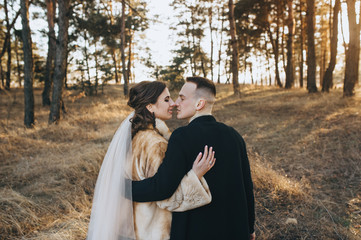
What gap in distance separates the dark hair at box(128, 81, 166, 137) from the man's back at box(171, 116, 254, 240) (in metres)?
0.51

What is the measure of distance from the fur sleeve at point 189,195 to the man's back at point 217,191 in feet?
0.35

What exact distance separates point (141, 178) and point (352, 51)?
12429 mm

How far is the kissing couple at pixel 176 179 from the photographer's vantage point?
1.84m

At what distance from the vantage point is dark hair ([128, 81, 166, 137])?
91.0 inches

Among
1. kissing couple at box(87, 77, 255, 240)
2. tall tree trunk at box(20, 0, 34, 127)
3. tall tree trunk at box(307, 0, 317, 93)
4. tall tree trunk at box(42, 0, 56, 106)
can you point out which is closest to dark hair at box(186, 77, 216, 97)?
kissing couple at box(87, 77, 255, 240)

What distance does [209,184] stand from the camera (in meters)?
1.99

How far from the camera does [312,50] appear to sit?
1464 centimetres

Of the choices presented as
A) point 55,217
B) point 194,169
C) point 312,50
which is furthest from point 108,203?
point 312,50

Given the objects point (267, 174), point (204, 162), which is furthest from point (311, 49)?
point (204, 162)

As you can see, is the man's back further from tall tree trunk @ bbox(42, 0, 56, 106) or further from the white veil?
tall tree trunk @ bbox(42, 0, 56, 106)

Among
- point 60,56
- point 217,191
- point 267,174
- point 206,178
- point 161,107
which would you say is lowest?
point 267,174

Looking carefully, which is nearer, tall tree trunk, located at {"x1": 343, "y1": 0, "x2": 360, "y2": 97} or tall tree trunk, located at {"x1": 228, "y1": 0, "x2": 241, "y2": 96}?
tall tree trunk, located at {"x1": 343, "y1": 0, "x2": 360, "y2": 97}

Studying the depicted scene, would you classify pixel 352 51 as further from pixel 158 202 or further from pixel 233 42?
pixel 158 202

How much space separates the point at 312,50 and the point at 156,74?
1255 cm
